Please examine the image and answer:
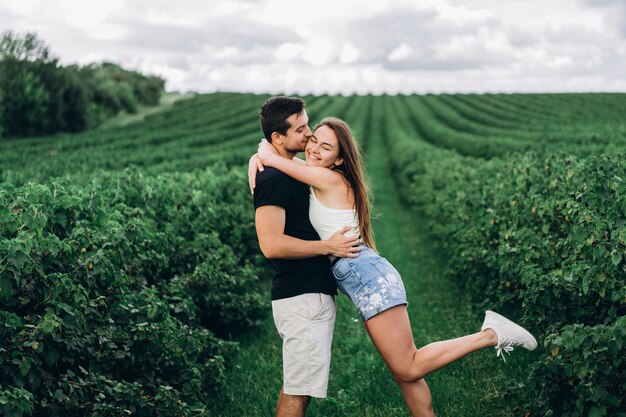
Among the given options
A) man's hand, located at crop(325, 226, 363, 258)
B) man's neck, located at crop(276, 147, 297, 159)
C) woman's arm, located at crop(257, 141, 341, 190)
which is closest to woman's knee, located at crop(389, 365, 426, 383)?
man's hand, located at crop(325, 226, 363, 258)

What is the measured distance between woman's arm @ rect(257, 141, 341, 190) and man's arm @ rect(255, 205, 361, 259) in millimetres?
224

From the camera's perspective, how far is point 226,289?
23.2ft

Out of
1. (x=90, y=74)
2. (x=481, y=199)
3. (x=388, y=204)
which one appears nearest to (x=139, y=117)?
(x=90, y=74)

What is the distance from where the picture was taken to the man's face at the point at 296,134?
3893 mm

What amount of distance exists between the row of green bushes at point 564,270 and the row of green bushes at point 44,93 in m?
38.7

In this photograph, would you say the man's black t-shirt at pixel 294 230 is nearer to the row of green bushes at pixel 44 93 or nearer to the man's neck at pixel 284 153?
the man's neck at pixel 284 153

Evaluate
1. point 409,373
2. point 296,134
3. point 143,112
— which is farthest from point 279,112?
point 143,112

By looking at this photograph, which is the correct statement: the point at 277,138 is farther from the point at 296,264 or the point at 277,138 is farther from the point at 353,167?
the point at 296,264

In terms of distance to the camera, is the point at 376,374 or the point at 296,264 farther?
the point at 376,374

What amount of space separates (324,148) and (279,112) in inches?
13.7

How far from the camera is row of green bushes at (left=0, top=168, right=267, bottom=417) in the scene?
11.9 feet

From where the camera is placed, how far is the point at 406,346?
3.73m

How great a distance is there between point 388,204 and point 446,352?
16.0m

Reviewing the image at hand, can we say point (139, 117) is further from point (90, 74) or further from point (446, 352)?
point (446, 352)
